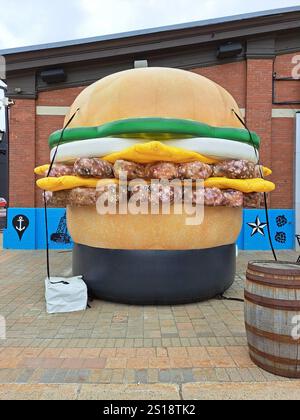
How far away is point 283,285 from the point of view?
3.12 meters

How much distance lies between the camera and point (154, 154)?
4.71 meters

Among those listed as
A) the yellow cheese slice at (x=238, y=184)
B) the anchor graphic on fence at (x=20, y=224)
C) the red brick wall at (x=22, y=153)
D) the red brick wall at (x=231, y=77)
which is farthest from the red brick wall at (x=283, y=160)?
the anchor graphic on fence at (x=20, y=224)

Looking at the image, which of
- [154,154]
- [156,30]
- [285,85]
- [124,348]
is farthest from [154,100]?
[285,85]

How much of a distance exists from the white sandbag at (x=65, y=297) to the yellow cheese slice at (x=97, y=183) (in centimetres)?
136

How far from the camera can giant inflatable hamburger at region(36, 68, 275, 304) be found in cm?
484

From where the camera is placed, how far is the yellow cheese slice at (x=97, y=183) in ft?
16.1

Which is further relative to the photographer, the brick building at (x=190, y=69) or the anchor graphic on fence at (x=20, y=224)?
the anchor graphic on fence at (x=20, y=224)

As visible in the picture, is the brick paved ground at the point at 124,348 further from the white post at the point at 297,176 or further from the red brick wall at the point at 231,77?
the red brick wall at the point at 231,77

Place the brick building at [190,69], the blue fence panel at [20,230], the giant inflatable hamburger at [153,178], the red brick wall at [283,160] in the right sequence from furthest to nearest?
the red brick wall at [283,160]
the blue fence panel at [20,230]
the brick building at [190,69]
the giant inflatable hamburger at [153,178]

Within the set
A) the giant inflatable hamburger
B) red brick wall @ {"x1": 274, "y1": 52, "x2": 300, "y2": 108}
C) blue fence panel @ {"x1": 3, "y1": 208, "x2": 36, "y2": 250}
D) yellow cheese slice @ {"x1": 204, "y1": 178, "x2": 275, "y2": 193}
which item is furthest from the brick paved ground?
red brick wall @ {"x1": 274, "y1": 52, "x2": 300, "y2": 108}
